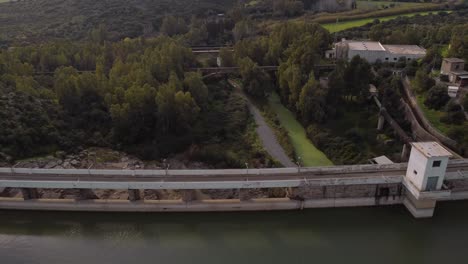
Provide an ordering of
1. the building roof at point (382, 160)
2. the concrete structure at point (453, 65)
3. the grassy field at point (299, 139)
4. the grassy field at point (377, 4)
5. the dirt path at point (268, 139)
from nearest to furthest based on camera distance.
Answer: the building roof at point (382, 160) → the dirt path at point (268, 139) → the grassy field at point (299, 139) → the concrete structure at point (453, 65) → the grassy field at point (377, 4)

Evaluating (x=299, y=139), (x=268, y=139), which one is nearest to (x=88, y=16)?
(x=268, y=139)

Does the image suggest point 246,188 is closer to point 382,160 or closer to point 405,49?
point 382,160

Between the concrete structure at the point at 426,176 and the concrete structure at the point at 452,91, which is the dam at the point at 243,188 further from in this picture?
the concrete structure at the point at 452,91

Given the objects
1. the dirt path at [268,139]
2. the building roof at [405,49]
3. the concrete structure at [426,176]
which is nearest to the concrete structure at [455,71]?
the building roof at [405,49]

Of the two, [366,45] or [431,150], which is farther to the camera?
[366,45]

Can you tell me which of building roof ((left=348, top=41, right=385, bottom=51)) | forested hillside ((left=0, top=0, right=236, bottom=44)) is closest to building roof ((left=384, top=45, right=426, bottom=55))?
building roof ((left=348, top=41, right=385, bottom=51))

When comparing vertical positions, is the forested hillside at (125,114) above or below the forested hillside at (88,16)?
below
